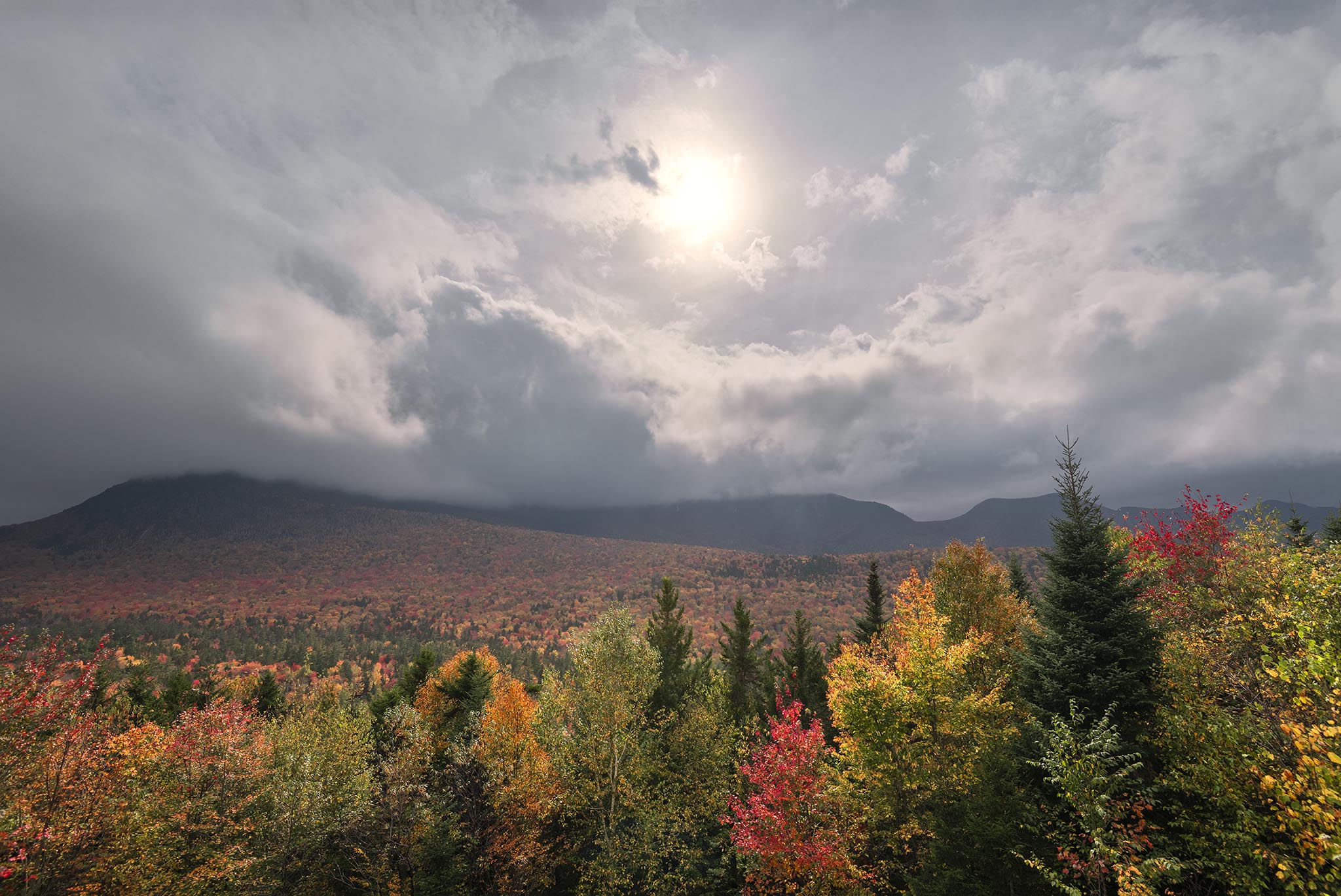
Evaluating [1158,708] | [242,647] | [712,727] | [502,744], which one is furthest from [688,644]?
[242,647]

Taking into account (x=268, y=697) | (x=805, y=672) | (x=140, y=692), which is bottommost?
(x=268, y=697)

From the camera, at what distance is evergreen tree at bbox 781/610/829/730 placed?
4006 cm

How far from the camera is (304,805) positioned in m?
27.6

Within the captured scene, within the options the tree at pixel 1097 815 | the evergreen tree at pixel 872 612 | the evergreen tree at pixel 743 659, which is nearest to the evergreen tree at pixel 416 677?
the evergreen tree at pixel 743 659

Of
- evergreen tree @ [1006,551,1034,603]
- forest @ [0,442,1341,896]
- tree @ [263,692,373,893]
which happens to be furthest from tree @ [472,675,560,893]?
evergreen tree @ [1006,551,1034,603]

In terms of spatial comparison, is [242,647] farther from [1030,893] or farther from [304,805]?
[1030,893]

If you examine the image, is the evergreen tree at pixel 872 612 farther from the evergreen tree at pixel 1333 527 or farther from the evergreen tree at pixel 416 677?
the evergreen tree at pixel 416 677

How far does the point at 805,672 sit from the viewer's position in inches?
1657

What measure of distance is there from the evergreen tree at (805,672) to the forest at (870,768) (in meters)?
0.50

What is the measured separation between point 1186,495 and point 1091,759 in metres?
31.4

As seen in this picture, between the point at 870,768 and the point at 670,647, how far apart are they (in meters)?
22.7

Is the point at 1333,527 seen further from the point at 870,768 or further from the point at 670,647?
the point at 670,647

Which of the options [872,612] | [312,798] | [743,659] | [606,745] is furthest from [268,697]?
[872,612]

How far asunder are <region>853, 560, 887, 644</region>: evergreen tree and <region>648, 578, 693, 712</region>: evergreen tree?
51.1 feet
